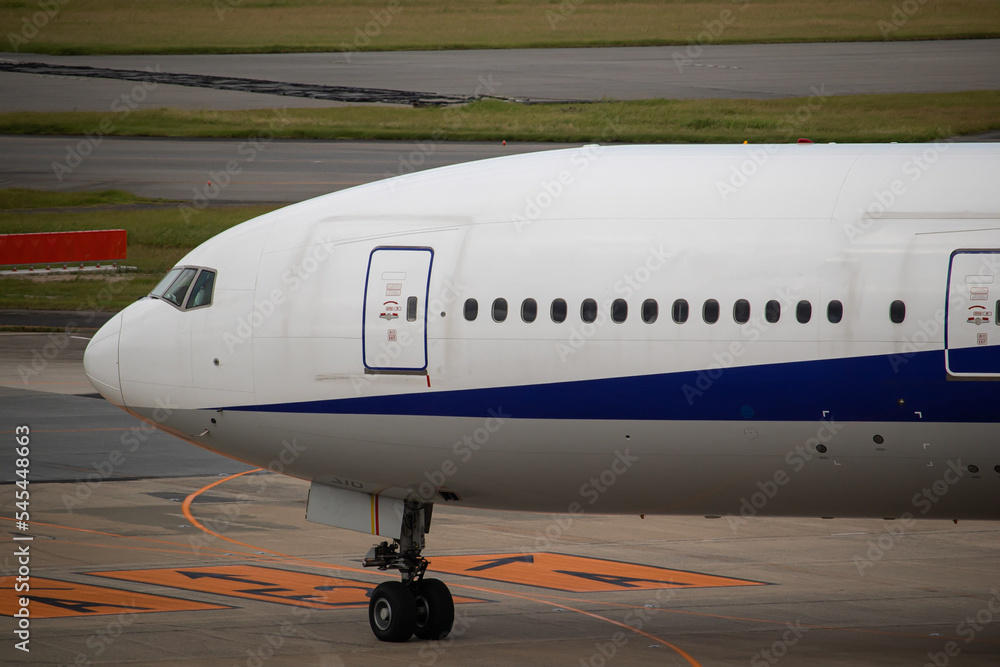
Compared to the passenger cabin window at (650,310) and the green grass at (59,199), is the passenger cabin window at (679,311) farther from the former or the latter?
the green grass at (59,199)

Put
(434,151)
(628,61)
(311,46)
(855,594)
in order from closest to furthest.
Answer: (855,594), (434,151), (628,61), (311,46)

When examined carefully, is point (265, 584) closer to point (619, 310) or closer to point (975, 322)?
point (619, 310)

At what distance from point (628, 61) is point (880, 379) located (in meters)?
74.8

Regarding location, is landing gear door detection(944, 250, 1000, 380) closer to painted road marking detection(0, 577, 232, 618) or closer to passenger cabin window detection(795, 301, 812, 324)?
passenger cabin window detection(795, 301, 812, 324)

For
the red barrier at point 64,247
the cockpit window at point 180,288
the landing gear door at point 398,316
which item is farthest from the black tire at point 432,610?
the red barrier at point 64,247

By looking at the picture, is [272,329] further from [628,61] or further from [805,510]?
[628,61]

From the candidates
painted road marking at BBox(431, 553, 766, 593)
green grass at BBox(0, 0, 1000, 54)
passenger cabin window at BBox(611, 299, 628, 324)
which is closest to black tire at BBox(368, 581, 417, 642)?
painted road marking at BBox(431, 553, 766, 593)

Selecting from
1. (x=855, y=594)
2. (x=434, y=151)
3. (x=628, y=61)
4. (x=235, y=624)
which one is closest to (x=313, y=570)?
(x=235, y=624)

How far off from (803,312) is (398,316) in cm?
486

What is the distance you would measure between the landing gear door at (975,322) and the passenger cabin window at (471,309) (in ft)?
17.8

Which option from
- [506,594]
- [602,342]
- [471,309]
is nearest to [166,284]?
[471,309]

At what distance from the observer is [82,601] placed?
19594 millimetres

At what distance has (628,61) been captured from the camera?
87.7 meters

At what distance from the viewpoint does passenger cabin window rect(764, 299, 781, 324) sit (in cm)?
1549
